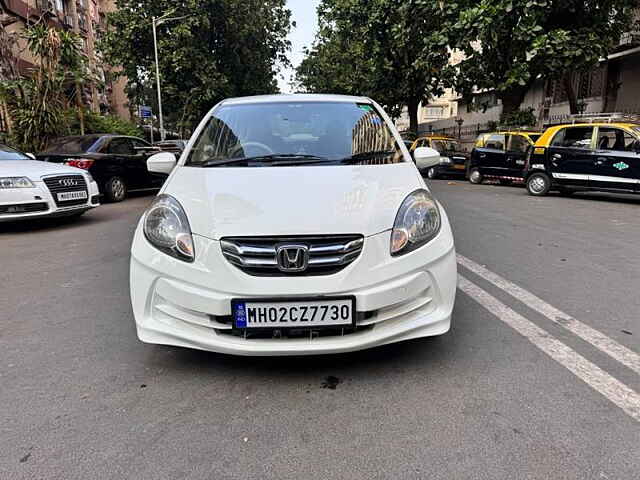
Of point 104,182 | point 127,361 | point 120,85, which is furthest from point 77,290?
point 120,85

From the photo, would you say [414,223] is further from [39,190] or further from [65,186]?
[65,186]

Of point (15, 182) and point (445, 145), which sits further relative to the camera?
point (445, 145)

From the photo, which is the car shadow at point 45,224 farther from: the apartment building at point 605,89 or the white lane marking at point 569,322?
the apartment building at point 605,89

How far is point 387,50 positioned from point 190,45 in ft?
36.9

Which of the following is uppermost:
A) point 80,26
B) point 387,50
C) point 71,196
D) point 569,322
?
point 80,26

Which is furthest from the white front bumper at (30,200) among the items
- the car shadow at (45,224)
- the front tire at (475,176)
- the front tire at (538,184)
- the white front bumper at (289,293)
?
the front tire at (475,176)

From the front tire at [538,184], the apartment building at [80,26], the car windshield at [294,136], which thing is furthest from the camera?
the apartment building at [80,26]

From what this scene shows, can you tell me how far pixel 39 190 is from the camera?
6.79 metres

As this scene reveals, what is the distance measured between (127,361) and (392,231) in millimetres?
1748

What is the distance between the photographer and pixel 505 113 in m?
17.5

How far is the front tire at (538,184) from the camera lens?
38.0 ft

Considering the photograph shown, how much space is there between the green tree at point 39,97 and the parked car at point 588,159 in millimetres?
13322

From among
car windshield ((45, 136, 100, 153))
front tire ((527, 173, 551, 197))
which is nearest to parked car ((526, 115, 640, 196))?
front tire ((527, 173, 551, 197))

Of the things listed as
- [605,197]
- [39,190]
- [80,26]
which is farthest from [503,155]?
[80,26]
